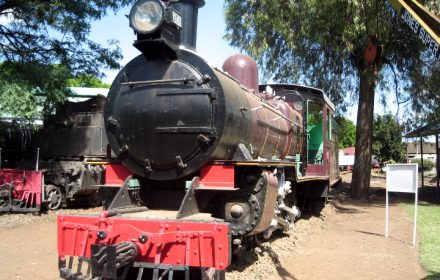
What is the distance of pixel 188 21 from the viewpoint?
6012 millimetres

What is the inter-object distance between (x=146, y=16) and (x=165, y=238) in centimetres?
257

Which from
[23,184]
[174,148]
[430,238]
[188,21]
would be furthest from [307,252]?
[23,184]

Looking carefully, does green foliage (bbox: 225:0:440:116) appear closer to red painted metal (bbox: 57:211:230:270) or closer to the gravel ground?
the gravel ground

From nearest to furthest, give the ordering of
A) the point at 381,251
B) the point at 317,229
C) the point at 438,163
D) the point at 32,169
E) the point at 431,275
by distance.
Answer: the point at 431,275, the point at 381,251, the point at 317,229, the point at 32,169, the point at 438,163

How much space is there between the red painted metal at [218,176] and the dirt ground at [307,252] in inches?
48.8

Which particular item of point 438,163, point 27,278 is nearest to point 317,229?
point 27,278

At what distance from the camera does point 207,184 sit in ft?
17.9

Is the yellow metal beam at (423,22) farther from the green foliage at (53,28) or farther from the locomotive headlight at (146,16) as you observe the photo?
the green foliage at (53,28)

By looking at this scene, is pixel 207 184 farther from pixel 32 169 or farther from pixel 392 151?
pixel 392 151

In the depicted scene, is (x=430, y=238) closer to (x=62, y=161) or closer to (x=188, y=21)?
(x=188, y=21)

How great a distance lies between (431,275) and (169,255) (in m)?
4.13

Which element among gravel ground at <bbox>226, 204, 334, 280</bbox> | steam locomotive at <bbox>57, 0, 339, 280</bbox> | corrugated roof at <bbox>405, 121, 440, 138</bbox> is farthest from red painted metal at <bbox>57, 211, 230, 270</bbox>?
corrugated roof at <bbox>405, 121, 440, 138</bbox>

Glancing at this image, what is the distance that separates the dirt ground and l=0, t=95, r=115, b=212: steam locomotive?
744 millimetres

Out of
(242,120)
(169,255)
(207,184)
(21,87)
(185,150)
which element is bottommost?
(169,255)
